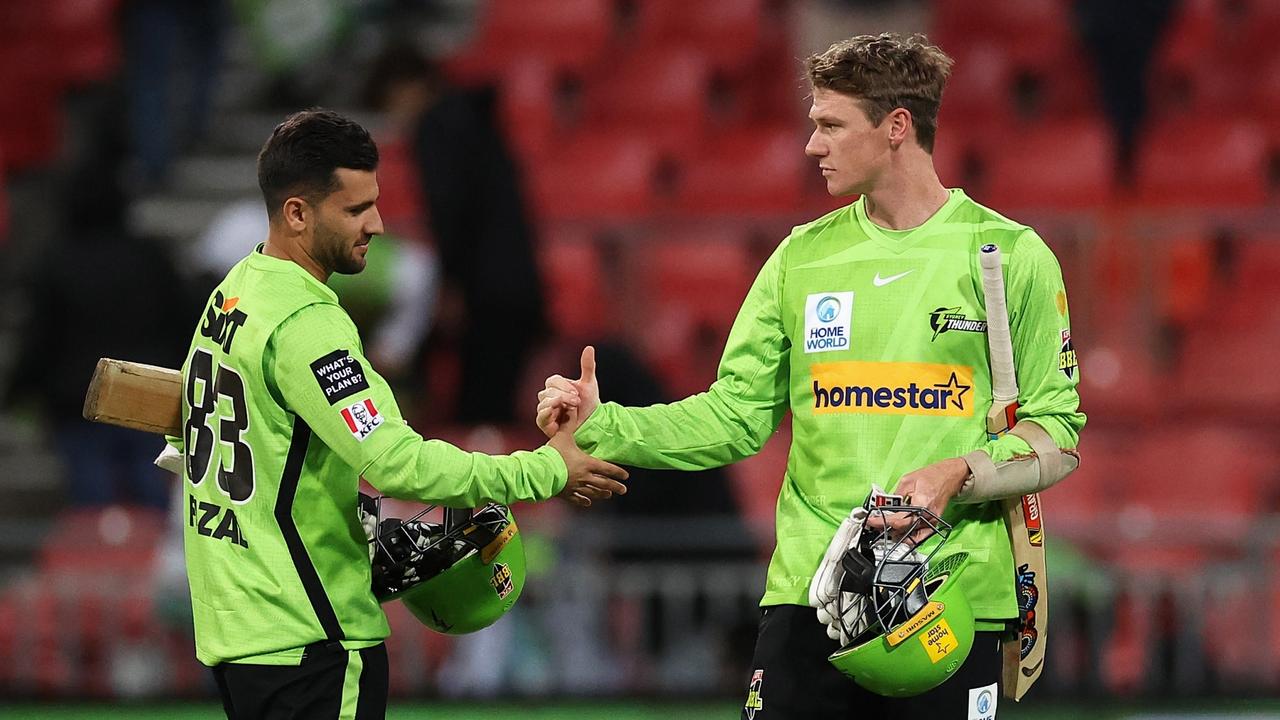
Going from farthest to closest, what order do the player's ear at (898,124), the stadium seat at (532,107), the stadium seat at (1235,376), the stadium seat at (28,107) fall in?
the stadium seat at (28,107)
the stadium seat at (532,107)
the stadium seat at (1235,376)
the player's ear at (898,124)

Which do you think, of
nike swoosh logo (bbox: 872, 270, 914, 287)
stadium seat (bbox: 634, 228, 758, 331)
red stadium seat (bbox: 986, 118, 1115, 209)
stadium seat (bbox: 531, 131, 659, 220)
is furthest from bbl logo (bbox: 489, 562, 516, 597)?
stadium seat (bbox: 531, 131, 659, 220)

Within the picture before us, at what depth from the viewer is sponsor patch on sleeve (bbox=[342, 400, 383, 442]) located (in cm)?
386

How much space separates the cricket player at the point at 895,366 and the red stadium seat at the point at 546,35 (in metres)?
7.63

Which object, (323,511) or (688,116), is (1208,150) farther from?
(323,511)

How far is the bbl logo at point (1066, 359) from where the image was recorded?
4.07 m

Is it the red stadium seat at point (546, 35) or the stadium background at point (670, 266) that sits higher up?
the red stadium seat at point (546, 35)

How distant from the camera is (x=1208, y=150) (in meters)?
10.5

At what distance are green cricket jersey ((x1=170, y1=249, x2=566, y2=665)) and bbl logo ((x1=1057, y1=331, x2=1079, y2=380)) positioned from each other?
1299 mm

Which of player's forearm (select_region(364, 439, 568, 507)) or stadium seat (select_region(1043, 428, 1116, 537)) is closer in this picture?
player's forearm (select_region(364, 439, 568, 507))

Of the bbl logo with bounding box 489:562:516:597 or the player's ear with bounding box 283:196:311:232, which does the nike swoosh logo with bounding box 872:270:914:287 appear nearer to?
the bbl logo with bounding box 489:562:516:597

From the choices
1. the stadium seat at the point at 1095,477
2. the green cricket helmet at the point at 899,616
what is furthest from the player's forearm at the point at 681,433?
the stadium seat at the point at 1095,477

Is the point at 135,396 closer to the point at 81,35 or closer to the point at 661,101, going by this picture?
the point at 661,101

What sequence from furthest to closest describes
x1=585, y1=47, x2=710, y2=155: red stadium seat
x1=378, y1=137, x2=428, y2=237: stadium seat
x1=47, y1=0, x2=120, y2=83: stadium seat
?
x1=47, y1=0, x2=120, y2=83: stadium seat < x1=585, y1=47, x2=710, y2=155: red stadium seat < x1=378, y1=137, x2=428, y2=237: stadium seat

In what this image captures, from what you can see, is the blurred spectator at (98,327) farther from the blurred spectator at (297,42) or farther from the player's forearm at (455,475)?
the player's forearm at (455,475)
